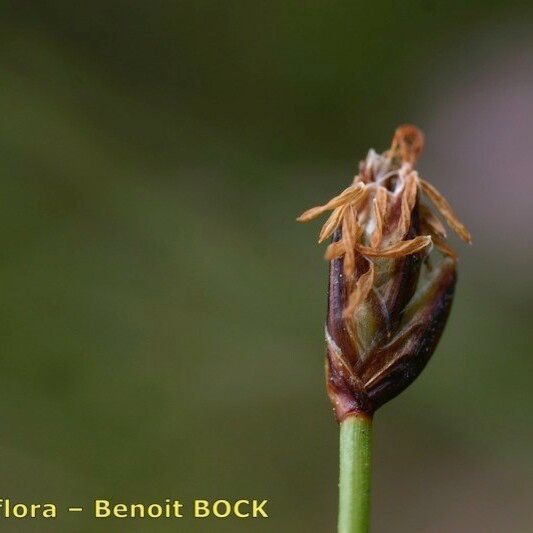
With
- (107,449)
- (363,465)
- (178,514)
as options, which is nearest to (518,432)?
(178,514)

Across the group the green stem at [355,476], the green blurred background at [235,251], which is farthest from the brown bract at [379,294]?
Result: the green blurred background at [235,251]

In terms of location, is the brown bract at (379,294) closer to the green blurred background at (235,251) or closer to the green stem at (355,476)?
the green stem at (355,476)

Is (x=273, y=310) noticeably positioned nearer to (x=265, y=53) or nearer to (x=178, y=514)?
(x=178, y=514)

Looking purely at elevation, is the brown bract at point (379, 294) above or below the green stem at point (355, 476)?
above

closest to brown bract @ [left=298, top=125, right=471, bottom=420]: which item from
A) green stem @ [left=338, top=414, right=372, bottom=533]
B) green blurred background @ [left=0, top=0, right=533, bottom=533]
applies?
green stem @ [left=338, top=414, right=372, bottom=533]

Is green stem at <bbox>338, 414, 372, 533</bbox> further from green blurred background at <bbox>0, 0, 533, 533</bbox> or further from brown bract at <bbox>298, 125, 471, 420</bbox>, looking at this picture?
green blurred background at <bbox>0, 0, 533, 533</bbox>
